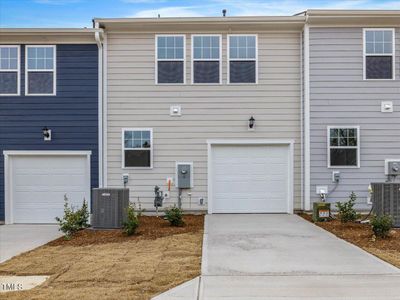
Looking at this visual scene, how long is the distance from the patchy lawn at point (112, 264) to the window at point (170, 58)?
4.53m

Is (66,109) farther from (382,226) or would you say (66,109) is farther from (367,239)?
(382,226)

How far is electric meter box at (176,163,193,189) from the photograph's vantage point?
1286cm

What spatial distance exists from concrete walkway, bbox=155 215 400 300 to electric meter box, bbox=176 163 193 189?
3.21 meters

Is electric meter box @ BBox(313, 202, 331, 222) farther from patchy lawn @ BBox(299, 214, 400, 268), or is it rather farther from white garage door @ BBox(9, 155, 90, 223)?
white garage door @ BBox(9, 155, 90, 223)

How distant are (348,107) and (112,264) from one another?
26.8ft

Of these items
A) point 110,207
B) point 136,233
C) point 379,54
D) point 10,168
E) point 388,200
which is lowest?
point 136,233

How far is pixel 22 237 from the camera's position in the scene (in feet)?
34.2

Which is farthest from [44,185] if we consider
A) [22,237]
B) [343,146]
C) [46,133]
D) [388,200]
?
[388,200]

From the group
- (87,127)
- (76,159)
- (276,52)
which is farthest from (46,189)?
(276,52)

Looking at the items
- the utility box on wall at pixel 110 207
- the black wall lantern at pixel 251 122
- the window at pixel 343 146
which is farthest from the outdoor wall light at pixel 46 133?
the window at pixel 343 146

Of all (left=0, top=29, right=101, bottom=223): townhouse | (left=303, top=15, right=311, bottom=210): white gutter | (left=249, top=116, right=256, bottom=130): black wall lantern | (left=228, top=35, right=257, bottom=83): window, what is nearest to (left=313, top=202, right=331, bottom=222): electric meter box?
(left=303, top=15, right=311, bottom=210): white gutter

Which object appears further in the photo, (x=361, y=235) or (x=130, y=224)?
(x=130, y=224)

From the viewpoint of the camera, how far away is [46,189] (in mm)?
13164

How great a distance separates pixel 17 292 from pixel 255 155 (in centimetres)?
848
